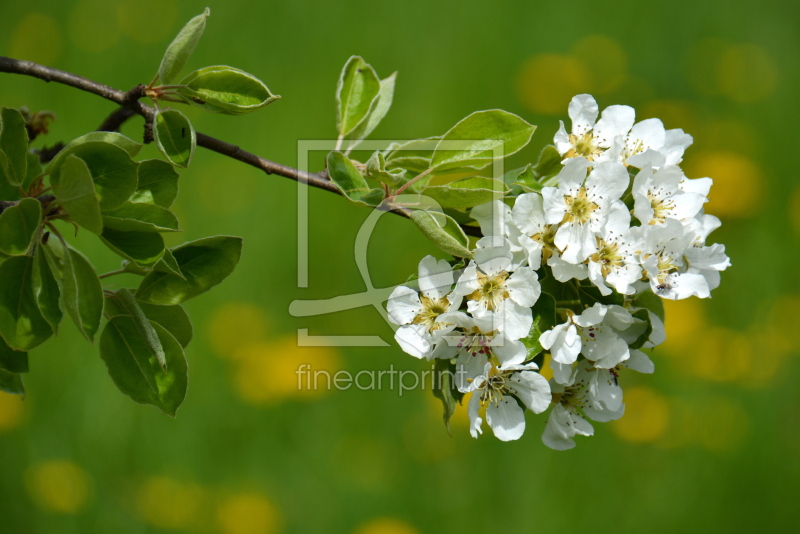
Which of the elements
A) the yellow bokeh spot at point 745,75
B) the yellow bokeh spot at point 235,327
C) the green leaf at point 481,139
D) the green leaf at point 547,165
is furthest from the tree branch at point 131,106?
the yellow bokeh spot at point 745,75

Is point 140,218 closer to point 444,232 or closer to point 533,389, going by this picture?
point 444,232

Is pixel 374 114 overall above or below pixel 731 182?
above

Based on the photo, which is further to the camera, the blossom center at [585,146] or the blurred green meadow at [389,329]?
the blurred green meadow at [389,329]

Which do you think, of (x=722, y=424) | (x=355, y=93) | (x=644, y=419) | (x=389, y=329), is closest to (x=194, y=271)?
(x=355, y=93)

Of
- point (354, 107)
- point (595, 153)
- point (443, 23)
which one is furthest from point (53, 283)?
point (443, 23)

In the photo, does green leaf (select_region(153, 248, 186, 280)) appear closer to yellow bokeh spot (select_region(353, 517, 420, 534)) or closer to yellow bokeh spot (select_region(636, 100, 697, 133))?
yellow bokeh spot (select_region(353, 517, 420, 534))

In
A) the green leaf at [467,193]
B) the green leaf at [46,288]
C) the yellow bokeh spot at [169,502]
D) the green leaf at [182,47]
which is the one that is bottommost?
the yellow bokeh spot at [169,502]

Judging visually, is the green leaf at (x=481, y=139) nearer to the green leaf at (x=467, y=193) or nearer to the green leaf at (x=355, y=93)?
the green leaf at (x=467, y=193)
